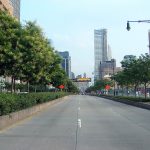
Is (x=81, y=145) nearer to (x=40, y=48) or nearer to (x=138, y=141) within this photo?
(x=138, y=141)

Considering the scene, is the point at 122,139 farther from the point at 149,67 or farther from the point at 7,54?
the point at 149,67

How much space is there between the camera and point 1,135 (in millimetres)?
17250

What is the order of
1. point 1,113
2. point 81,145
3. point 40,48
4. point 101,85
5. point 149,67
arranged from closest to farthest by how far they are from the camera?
point 81,145 → point 1,113 → point 40,48 → point 149,67 → point 101,85

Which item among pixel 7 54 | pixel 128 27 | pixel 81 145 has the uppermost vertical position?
pixel 128 27

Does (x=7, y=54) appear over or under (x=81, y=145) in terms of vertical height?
over

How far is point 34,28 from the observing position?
34.6 metres

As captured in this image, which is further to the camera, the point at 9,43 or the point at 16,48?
the point at 16,48

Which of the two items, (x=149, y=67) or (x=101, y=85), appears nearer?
(x=149, y=67)

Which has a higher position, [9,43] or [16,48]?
[9,43]

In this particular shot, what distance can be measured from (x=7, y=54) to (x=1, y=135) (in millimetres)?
12987

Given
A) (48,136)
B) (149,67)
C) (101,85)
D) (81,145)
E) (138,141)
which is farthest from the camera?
(101,85)

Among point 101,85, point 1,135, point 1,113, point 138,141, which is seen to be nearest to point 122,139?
point 138,141

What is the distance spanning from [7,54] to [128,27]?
32.0 ft

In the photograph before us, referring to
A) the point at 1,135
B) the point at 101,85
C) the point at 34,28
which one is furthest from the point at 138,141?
the point at 101,85
